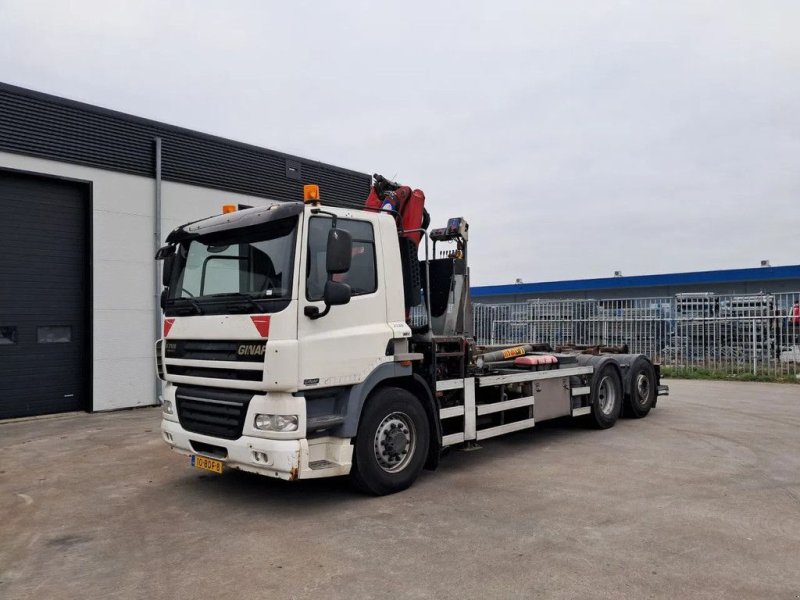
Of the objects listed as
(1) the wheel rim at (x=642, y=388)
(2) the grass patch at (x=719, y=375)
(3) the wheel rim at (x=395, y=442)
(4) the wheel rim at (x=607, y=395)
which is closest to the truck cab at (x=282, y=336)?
(3) the wheel rim at (x=395, y=442)

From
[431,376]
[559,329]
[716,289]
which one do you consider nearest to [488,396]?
[431,376]

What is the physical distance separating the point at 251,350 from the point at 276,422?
2.10 feet

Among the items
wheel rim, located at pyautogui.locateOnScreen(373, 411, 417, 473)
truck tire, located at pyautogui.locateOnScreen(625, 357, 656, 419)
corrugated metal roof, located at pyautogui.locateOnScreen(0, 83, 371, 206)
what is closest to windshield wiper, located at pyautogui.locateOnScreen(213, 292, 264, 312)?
wheel rim, located at pyautogui.locateOnScreen(373, 411, 417, 473)

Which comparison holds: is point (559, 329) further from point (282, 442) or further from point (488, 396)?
point (282, 442)

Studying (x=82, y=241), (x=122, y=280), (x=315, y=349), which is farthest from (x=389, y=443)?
(x=82, y=241)

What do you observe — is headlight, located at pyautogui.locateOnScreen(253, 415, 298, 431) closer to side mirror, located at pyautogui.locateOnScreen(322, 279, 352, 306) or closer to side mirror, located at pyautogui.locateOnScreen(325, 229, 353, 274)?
side mirror, located at pyautogui.locateOnScreen(322, 279, 352, 306)

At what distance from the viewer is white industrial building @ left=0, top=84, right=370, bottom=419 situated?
1038cm

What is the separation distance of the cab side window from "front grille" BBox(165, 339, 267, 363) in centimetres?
64

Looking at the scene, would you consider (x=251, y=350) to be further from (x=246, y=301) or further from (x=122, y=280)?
(x=122, y=280)

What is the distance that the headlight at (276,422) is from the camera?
486 cm

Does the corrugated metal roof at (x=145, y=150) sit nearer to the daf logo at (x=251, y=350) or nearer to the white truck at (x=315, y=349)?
the white truck at (x=315, y=349)

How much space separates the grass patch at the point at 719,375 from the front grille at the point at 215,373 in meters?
15.4

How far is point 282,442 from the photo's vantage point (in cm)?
484

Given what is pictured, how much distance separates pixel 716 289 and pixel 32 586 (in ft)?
97.0
